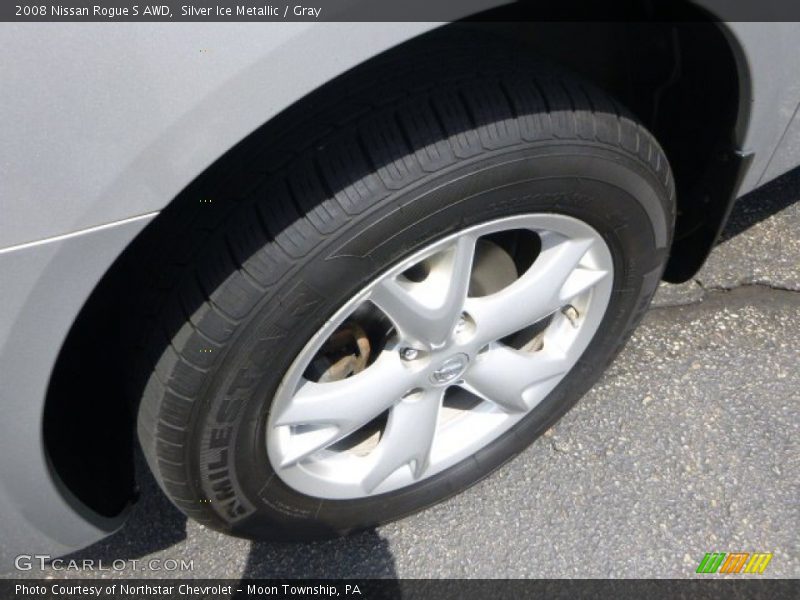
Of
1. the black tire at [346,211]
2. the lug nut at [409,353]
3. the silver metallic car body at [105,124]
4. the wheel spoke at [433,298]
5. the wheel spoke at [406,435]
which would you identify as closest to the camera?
the silver metallic car body at [105,124]

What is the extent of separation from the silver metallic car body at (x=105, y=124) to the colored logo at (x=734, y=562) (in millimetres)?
1257

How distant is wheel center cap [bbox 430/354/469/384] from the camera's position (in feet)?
4.63

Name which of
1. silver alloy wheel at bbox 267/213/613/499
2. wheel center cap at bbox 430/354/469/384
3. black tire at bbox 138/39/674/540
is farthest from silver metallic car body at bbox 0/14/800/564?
wheel center cap at bbox 430/354/469/384

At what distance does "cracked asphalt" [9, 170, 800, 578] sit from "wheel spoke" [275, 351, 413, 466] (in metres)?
0.39

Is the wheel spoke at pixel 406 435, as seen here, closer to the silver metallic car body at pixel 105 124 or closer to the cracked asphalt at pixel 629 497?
the cracked asphalt at pixel 629 497

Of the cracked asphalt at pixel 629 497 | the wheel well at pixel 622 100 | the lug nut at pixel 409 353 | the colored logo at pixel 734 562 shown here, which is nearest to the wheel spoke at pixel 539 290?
the lug nut at pixel 409 353

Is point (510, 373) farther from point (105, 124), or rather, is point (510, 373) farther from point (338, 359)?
point (105, 124)

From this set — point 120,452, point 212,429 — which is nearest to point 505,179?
point 212,429

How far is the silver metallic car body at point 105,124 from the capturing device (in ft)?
2.68

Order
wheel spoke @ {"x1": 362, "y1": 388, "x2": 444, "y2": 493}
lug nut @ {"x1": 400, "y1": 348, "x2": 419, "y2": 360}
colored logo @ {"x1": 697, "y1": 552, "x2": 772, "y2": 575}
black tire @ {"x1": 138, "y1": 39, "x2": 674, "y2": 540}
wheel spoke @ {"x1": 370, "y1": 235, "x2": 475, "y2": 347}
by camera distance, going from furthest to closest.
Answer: colored logo @ {"x1": 697, "y1": 552, "x2": 772, "y2": 575}, wheel spoke @ {"x1": 362, "y1": 388, "x2": 444, "y2": 493}, lug nut @ {"x1": 400, "y1": 348, "x2": 419, "y2": 360}, wheel spoke @ {"x1": 370, "y1": 235, "x2": 475, "y2": 347}, black tire @ {"x1": 138, "y1": 39, "x2": 674, "y2": 540}

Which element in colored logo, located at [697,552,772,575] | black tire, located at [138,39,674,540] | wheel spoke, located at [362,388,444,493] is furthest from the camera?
colored logo, located at [697,552,772,575]

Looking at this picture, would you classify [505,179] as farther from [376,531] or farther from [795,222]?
[795,222]

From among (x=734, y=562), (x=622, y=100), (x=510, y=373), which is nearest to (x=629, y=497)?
(x=734, y=562)

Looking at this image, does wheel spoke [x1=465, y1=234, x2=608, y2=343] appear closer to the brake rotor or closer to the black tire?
the black tire
